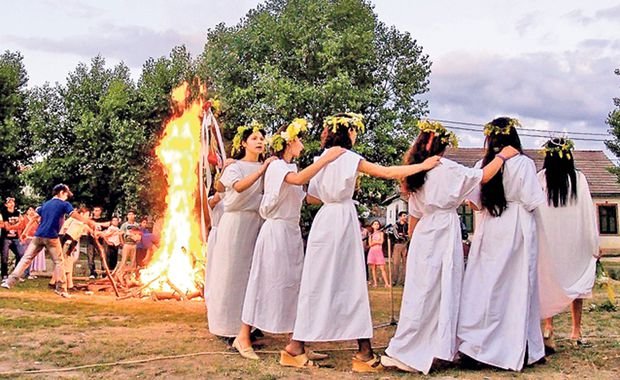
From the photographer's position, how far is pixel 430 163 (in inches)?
219

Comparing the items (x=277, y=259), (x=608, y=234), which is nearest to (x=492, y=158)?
(x=277, y=259)

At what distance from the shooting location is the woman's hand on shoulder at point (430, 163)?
219 inches

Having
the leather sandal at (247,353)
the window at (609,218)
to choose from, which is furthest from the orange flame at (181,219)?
the window at (609,218)

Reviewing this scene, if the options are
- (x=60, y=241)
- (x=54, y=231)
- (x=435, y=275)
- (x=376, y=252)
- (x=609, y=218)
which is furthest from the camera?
(x=609, y=218)

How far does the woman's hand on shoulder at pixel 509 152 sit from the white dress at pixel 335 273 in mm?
1426

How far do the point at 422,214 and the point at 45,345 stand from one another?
14.4ft

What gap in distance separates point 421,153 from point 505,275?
1.38 m

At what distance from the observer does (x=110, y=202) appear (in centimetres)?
3159

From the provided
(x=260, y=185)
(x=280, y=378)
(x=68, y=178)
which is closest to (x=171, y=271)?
(x=260, y=185)

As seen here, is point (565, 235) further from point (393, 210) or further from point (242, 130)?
point (393, 210)

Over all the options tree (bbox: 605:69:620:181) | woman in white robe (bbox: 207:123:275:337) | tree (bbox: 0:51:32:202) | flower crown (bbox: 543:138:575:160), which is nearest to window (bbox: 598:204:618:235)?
tree (bbox: 605:69:620:181)

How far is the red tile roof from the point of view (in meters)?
40.5

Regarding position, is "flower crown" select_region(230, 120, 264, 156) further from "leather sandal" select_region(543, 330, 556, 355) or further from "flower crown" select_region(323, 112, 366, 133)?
"leather sandal" select_region(543, 330, 556, 355)

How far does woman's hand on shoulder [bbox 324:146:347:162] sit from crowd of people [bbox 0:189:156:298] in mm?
7685
